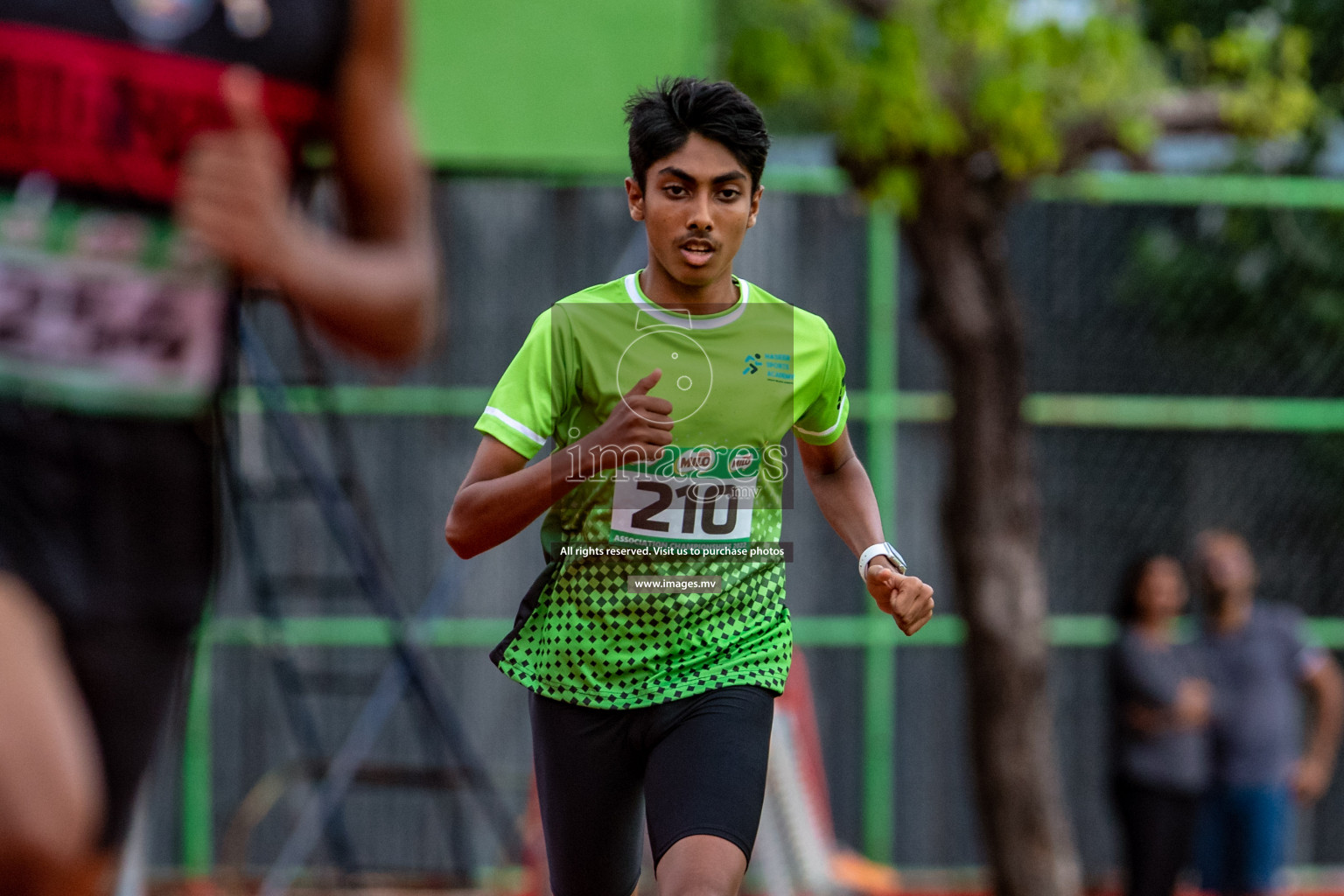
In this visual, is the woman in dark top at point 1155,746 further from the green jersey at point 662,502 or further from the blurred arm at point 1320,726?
the green jersey at point 662,502

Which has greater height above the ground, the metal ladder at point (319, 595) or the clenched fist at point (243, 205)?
the clenched fist at point (243, 205)

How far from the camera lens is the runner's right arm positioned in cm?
303

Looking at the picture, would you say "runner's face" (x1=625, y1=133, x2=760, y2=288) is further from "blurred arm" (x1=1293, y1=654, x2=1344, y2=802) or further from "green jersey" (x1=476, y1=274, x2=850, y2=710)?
"blurred arm" (x1=1293, y1=654, x2=1344, y2=802)

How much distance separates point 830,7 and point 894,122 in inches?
33.4

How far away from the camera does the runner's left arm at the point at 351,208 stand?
2.03 m

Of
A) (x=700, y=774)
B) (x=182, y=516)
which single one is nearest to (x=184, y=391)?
(x=182, y=516)

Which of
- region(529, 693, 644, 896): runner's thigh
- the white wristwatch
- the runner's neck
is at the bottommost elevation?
region(529, 693, 644, 896): runner's thigh

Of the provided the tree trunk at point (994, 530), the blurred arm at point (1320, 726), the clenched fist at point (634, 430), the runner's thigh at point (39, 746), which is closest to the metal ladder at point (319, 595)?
the tree trunk at point (994, 530)

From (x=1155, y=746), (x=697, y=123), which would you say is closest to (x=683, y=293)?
(x=697, y=123)

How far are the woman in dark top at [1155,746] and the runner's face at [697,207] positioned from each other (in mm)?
4728

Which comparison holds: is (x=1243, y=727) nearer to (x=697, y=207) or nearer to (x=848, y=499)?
(x=848, y=499)

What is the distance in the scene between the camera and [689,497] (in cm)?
322

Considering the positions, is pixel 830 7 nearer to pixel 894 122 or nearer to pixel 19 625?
pixel 894 122

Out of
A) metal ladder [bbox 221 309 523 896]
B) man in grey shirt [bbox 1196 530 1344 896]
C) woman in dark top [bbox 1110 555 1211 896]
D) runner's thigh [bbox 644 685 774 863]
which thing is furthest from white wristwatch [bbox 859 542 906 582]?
metal ladder [bbox 221 309 523 896]
